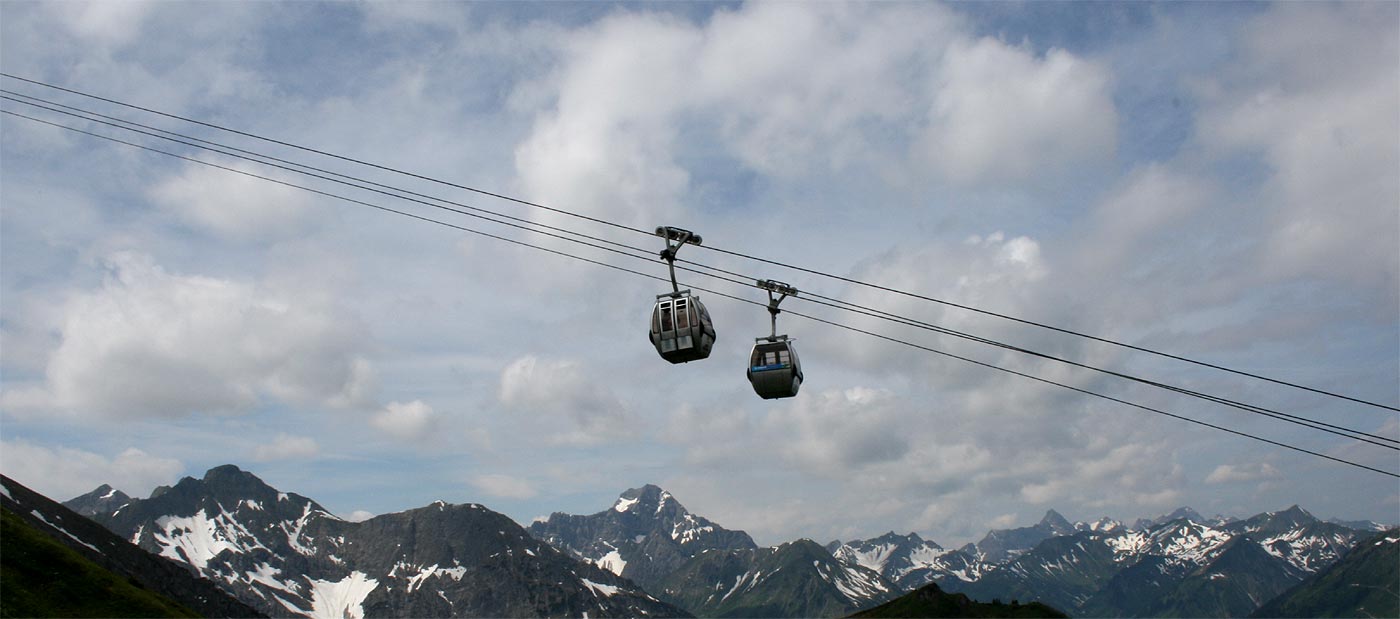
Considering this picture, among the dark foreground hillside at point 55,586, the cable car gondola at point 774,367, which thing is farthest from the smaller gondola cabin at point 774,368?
the dark foreground hillside at point 55,586

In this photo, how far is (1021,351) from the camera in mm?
37281

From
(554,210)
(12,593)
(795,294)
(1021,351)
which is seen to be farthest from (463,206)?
(12,593)

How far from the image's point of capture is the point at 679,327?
1569 inches

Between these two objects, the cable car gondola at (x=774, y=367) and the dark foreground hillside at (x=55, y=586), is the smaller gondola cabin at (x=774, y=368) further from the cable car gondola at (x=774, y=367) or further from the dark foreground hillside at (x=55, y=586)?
the dark foreground hillside at (x=55, y=586)

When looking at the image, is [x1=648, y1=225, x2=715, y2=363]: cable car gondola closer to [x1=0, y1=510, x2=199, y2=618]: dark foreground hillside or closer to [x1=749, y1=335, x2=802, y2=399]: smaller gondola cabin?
[x1=749, y1=335, x2=802, y2=399]: smaller gondola cabin

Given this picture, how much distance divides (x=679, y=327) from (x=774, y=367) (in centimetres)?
441

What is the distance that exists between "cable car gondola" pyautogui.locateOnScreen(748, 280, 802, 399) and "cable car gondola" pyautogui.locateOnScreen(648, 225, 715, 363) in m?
2.29

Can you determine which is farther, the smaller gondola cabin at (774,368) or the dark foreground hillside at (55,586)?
the dark foreground hillside at (55,586)

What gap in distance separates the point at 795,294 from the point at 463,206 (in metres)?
14.7

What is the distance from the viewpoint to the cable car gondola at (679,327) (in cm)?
3975

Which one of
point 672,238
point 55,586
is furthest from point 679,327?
point 55,586

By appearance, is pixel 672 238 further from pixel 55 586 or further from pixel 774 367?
pixel 55 586

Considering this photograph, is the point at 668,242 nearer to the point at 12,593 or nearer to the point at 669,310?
the point at 669,310

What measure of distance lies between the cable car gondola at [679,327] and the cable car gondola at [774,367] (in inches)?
90.2
